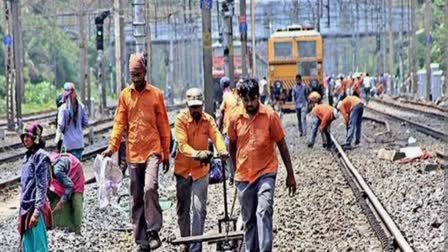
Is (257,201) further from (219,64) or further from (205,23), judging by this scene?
(219,64)

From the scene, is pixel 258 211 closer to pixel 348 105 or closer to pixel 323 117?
pixel 348 105

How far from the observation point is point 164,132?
35.4 feet

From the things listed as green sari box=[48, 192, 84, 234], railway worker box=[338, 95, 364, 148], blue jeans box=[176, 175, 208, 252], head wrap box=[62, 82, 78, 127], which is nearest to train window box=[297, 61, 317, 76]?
railway worker box=[338, 95, 364, 148]

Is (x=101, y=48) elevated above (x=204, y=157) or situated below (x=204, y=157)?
above

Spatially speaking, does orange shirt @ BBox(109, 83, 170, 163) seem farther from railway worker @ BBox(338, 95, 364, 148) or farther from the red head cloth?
railway worker @ BBox(338, 95, 364, 148)

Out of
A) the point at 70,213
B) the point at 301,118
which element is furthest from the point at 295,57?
the point at 70,213

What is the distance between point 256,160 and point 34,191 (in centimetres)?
199

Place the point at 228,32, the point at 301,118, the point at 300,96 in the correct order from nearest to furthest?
the point at 300,96, the point at 301,118, the point at 228,32

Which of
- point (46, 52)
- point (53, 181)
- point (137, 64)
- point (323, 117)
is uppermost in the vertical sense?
point (137, 64)

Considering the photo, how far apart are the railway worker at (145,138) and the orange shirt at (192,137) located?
0.22 meters

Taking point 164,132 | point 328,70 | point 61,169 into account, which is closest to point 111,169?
point 61,169

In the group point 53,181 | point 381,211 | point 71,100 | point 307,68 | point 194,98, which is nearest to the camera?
point 194,98

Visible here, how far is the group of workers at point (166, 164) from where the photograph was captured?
9.55m

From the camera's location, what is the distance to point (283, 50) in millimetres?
46531
